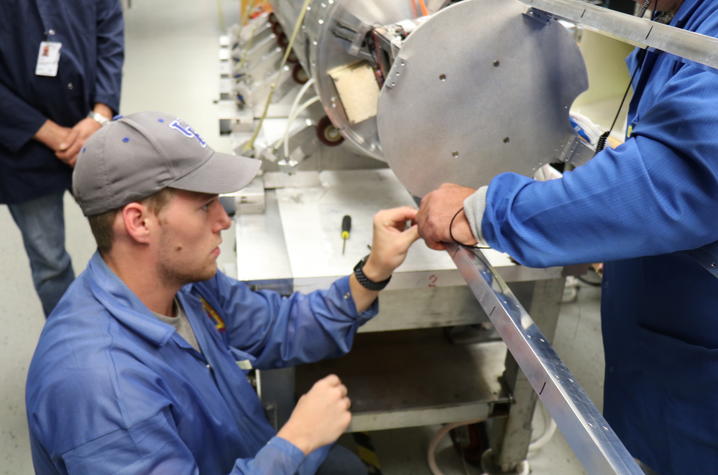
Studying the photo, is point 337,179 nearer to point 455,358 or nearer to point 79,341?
point 455,358

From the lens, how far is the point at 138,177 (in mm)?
912

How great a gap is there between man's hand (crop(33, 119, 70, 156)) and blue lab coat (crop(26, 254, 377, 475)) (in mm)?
801

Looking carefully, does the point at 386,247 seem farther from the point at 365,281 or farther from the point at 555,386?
the point at 555,386

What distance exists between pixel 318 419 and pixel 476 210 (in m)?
0.42

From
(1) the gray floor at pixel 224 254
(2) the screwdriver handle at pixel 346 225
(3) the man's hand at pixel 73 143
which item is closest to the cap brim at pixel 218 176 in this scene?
(2) the screwdriver handle at pixel 346 225

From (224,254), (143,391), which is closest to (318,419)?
(143,391)

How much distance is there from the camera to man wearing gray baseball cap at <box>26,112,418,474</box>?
0.82 metres

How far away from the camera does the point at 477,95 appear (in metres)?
1.10

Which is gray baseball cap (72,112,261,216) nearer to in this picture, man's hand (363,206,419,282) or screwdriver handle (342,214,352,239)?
man's hand (363,206,419,282)

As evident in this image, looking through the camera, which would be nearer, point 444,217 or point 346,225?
point 444,217

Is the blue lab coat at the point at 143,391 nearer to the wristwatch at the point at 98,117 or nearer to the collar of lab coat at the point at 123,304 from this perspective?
the collar of lab coat at the point at 123,304

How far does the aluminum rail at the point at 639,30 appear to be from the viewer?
2.20ft

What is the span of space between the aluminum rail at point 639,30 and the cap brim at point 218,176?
536 mm

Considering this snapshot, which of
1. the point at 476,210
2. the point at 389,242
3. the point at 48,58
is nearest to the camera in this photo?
the point at 476,210
